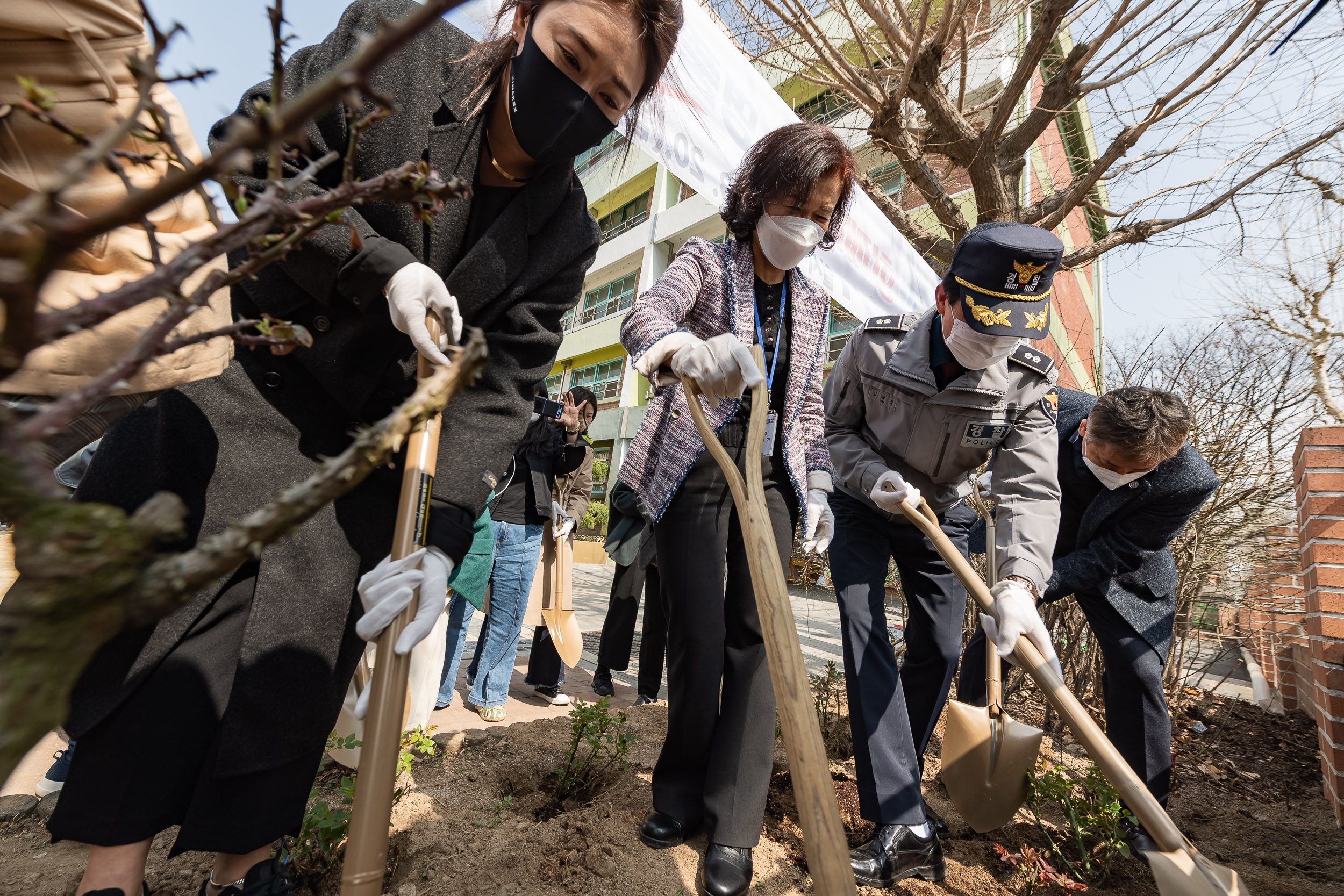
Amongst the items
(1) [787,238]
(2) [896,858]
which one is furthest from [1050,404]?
(2) [896,858]

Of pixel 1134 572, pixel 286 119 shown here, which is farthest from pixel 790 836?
pixel 286 119

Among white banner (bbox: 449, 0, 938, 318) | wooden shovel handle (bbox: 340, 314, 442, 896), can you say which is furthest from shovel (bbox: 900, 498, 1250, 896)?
white banner (bbox: 449, 0, 938, 318)

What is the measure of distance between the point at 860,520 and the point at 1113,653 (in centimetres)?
138

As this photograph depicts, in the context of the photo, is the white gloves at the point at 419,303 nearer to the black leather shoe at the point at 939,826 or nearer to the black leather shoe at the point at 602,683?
the black leather shoe at the point at 939,826

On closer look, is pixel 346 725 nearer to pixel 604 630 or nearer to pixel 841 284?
pixel 604 630

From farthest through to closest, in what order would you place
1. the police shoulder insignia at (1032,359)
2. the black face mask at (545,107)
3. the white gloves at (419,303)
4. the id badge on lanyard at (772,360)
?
the police shoulder insignia at (1032,359), the id badge on lanyard at (772,360), the black face mask at (545,107), the white gloves at (419,303)

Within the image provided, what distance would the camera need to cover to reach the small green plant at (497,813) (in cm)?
191

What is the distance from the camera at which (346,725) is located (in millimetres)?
1690

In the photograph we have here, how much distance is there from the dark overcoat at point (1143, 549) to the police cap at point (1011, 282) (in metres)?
1.22

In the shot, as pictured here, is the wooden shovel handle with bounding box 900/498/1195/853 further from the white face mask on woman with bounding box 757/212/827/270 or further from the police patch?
the white face mask on woman with bounding box 757/212/827/270

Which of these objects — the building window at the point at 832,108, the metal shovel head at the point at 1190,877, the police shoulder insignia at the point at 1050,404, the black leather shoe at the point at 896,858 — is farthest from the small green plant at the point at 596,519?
the metal shovel head at the point at 1190,877

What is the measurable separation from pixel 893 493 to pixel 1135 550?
1459 mm

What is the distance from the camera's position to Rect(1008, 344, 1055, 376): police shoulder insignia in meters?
2.41

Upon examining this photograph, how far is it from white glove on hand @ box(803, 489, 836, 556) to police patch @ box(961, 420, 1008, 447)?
577 mm
